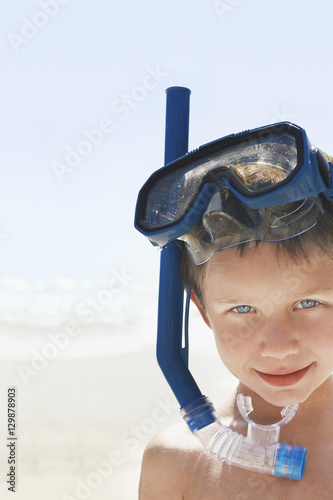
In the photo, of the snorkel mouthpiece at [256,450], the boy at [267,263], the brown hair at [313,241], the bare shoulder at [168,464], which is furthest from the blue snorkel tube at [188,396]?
the brown hair at [313,241]

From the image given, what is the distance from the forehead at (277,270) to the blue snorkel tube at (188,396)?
361 millimetres

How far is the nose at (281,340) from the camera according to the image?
183 centimetres

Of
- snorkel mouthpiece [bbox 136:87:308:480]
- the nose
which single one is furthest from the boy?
snorkel mouthpiece [bbox 136:87:308:480]

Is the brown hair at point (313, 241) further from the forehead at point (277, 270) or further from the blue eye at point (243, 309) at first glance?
the blue eye at point (243, 309)

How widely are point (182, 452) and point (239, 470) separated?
0.27m

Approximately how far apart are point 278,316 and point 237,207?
1.18 feet

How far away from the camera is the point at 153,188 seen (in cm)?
206

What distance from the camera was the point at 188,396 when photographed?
82.7 inches

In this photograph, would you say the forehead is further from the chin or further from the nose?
the chin

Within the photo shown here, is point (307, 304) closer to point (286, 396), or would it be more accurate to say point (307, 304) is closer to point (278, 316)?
point (278, 316)

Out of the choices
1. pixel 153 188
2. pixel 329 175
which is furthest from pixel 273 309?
pixel 153 188

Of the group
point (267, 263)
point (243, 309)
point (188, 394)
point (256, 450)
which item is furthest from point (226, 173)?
point (256, 450)

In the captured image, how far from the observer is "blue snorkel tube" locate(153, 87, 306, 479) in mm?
1949

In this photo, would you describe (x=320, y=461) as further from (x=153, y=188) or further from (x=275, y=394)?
(x=153, y=188)
